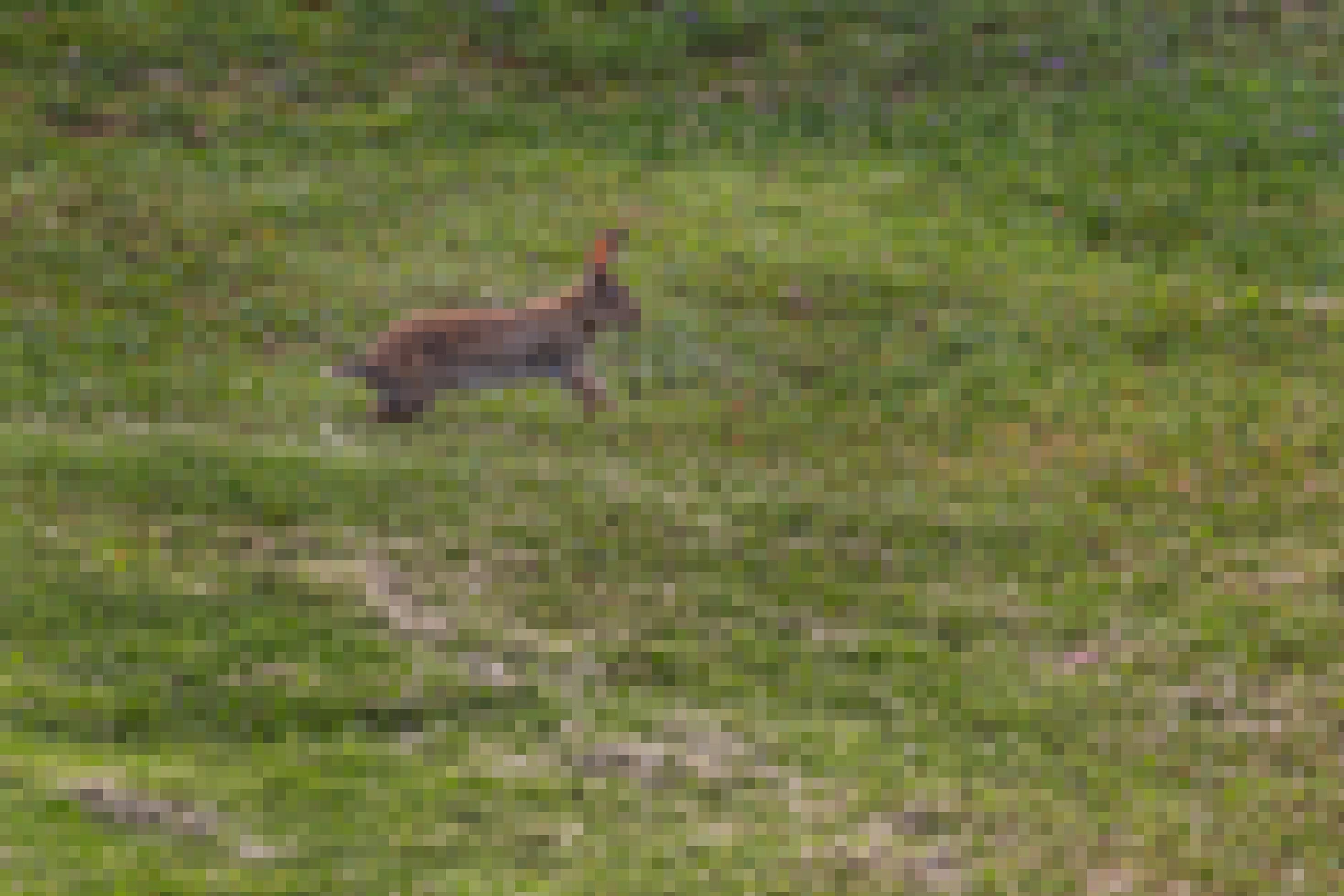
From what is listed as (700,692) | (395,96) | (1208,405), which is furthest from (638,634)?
(395,96)

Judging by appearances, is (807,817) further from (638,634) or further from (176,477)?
(176,477)

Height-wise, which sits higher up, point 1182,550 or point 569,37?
point 569,37

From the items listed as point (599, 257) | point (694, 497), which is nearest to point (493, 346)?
point (599, 257)

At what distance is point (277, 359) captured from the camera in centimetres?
2519

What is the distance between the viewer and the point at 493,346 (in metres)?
22.8

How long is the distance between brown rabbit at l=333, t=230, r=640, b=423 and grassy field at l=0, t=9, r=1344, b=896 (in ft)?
1.87

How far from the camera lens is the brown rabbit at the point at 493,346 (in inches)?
886

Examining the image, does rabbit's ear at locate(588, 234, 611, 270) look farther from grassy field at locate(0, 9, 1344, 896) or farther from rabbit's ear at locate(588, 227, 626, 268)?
grassy field at locate(0, 9, 1344, 896)

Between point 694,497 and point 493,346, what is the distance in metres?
2.89

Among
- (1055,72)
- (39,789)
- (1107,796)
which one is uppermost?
(1055,72)

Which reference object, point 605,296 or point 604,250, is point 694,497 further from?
point 604,250

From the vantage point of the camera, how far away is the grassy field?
51.5 ft

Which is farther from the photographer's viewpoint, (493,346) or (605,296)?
(605,296)

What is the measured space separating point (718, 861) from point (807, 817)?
3.87 feet
